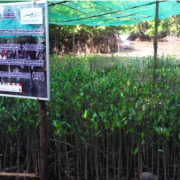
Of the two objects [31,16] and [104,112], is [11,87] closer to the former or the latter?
[31,16]

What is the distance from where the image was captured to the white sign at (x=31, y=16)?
170 cm

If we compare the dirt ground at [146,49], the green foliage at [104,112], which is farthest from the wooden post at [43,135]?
the dirt ground at [146,49]

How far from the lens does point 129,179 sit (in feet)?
6.86

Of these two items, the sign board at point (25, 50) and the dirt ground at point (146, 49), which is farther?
the dirt ground at point (146, 49)

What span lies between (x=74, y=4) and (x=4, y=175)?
3.32 metres

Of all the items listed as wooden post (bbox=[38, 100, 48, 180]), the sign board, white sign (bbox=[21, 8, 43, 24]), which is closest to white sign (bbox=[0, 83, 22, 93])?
the sign board

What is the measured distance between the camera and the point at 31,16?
174cm

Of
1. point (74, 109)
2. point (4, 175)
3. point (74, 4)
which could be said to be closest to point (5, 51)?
point (74, 109)

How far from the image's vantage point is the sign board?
1.72 meters

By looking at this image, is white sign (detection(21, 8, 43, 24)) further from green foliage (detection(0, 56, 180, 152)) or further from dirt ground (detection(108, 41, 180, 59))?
dirt ground (detection(108, 41, 180, 59))

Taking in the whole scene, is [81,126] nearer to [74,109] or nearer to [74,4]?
[74,109]

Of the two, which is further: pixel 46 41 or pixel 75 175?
pixel 75 175

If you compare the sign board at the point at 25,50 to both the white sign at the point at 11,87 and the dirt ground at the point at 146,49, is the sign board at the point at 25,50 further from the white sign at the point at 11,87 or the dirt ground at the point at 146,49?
the dirt ground at the point at 146,49

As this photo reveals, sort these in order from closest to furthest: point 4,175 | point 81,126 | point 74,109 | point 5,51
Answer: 1. point 5,51
2. point 4,175
3. point 81,126
4. point 74,109
